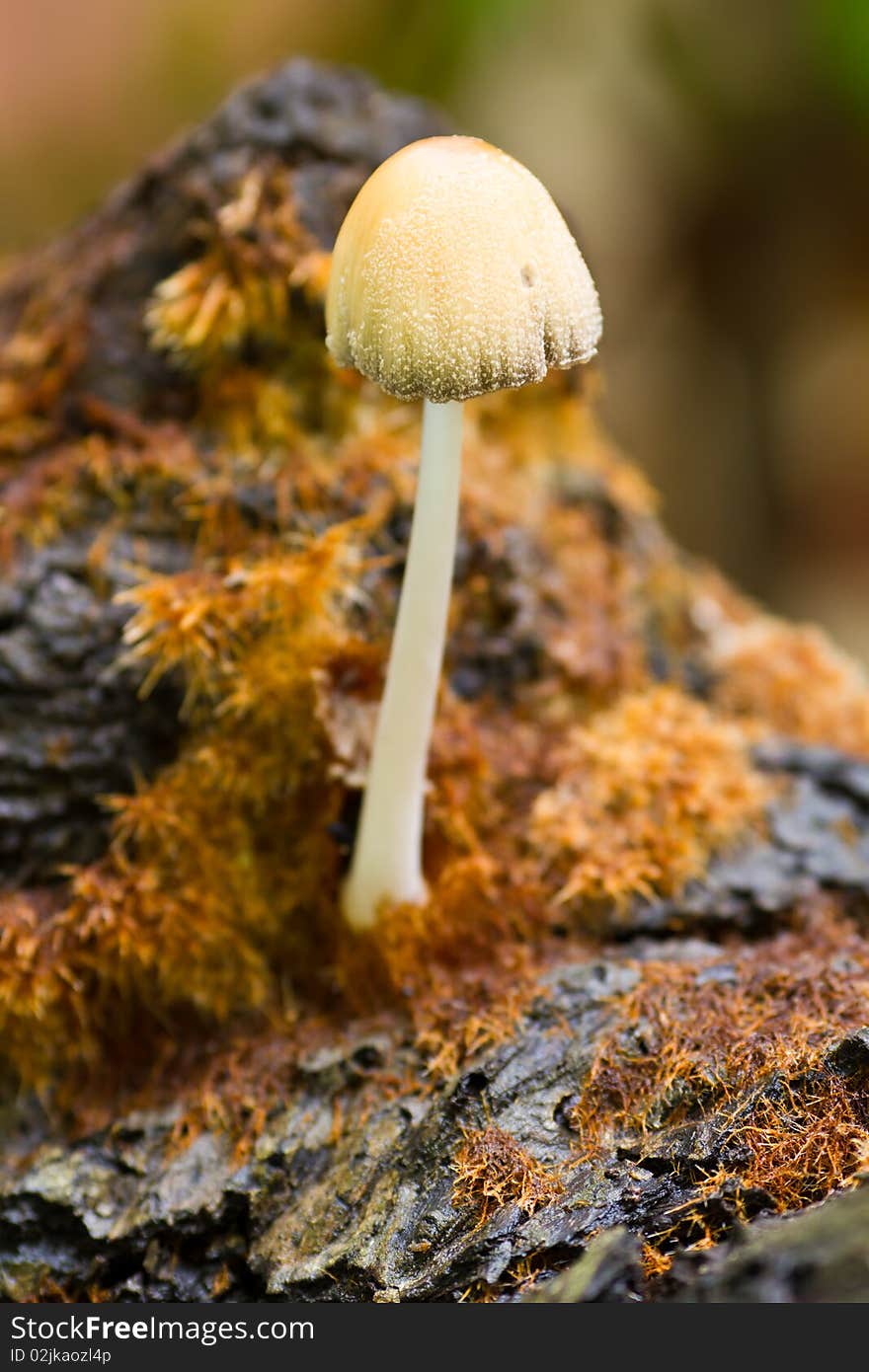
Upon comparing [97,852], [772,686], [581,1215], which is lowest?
[581,1215]

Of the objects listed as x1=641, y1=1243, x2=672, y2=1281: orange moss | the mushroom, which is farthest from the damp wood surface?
the mushroom

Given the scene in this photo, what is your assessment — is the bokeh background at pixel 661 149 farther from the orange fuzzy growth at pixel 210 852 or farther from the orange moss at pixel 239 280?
the orange fuzzy growth at pixel 210 852

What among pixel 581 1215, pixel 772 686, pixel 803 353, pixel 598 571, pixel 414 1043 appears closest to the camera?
pixel 581 1215

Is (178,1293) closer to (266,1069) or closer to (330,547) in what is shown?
(266,1069)

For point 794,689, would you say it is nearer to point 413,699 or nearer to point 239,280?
point 413,699

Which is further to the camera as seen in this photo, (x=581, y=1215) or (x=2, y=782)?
(x=2, y=782)

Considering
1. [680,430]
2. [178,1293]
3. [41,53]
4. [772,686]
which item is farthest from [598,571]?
[41,53]

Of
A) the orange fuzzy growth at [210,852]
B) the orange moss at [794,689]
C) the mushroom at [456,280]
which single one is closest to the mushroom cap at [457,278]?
the mushroom at [456,280]
